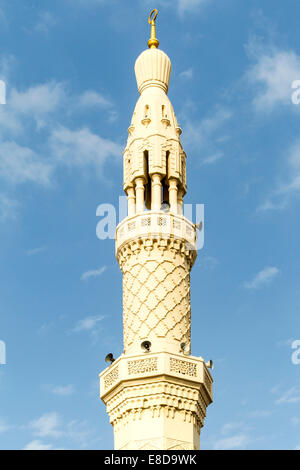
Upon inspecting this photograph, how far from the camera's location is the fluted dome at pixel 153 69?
94.1 ft

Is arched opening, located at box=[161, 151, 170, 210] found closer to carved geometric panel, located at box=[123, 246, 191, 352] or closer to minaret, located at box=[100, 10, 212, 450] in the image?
minaret, located at box=[100, 10, 212, 450]

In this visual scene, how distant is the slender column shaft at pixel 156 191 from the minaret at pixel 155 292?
3 cm

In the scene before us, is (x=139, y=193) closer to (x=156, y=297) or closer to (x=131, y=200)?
(x=131, y=200)

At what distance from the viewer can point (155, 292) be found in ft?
81.0

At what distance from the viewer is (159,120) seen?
90.5 ft

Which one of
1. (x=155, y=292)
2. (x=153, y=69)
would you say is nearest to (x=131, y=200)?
(x=155, y=292)

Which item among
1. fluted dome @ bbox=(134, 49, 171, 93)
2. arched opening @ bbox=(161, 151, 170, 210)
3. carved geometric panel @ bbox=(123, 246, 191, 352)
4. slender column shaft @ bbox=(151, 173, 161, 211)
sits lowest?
carved geometric panel @ bbox=(123, 246, 191, 352)

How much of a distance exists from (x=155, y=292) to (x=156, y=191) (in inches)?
130

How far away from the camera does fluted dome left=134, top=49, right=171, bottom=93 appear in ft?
94.1

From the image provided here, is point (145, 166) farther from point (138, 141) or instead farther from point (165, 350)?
point (165, 350)

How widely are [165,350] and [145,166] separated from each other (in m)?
6.16

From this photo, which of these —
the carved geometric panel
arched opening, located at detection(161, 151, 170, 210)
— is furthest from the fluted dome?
the carved geometric panel

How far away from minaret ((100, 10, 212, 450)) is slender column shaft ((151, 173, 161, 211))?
Result: 3cm
